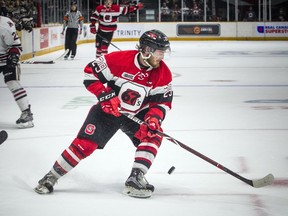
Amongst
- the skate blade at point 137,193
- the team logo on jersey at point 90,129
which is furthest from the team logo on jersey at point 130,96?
the skate blade at point 137,193

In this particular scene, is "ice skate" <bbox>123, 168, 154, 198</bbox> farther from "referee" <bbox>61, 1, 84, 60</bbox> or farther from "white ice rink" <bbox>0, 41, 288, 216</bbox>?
"referee" <bbox>61, 1, 84, 60</bbox>

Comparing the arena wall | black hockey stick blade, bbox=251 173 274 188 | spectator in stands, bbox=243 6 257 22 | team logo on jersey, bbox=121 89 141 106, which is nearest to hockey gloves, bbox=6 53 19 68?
team logo on jersey, bbox=121 89 141 106

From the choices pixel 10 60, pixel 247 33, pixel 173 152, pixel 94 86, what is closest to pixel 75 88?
pixel 10 60

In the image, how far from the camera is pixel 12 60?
18.3 ft

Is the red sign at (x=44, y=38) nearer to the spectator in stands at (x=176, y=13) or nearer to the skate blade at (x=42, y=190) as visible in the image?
the spectator in stands at (x=176, y=13)

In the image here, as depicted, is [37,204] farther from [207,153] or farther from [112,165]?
[207,153]

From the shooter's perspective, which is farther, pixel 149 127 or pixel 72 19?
pixel 72 19

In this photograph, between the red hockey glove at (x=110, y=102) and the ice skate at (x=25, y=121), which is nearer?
the red hockey glove at (x=110, y=102)

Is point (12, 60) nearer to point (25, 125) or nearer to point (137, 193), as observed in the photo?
point (25, 125)

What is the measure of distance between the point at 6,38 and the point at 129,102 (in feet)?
7.64

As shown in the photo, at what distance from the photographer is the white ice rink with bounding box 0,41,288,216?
3.27 metres

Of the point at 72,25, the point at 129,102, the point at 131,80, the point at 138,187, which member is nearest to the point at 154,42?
the point at 131,80

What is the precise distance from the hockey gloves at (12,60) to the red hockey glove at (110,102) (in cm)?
231

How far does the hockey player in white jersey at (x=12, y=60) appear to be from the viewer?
5.53 m
